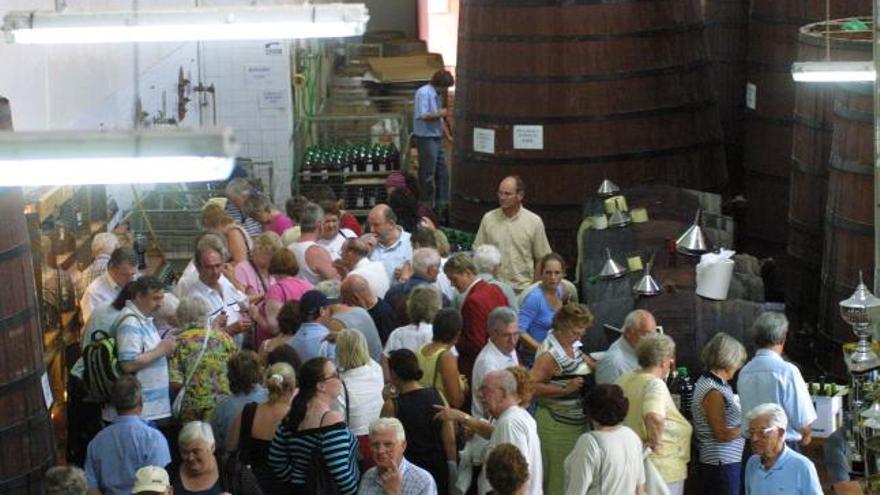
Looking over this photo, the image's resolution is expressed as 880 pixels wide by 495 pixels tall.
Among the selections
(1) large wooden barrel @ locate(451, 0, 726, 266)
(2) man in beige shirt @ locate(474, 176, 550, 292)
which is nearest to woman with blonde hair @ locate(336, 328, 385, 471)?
(2) man in beige shirt @ locate(474, 176, 550, 292)

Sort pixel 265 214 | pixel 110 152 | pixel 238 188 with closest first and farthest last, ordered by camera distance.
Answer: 1. pixel 110 152
2. pixel 265 214
3. pixel 238 188

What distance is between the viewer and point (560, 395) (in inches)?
309

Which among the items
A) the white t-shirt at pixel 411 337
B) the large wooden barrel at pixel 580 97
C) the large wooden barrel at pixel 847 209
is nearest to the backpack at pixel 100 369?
the white t-shirt at pixel 411 337

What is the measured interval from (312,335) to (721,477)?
185cm

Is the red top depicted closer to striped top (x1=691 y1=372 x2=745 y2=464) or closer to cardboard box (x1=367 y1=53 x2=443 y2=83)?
striped top (x1=691 y1=372 x2=745 y2=464)

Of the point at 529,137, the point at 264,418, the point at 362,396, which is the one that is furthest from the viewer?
the point at 529,137

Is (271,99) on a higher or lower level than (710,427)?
higher

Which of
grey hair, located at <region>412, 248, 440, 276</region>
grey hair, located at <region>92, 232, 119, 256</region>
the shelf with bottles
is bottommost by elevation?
the shelf with bottles

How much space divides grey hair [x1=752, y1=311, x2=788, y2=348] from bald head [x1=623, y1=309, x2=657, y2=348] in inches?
17.2

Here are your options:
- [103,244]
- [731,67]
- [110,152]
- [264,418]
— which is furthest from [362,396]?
[731,67]

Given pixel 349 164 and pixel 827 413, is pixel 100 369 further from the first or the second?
pixel 349 164

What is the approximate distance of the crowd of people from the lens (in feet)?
23.0

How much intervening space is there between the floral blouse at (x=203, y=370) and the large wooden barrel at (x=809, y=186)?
149 inches

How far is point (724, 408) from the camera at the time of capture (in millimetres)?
7707
